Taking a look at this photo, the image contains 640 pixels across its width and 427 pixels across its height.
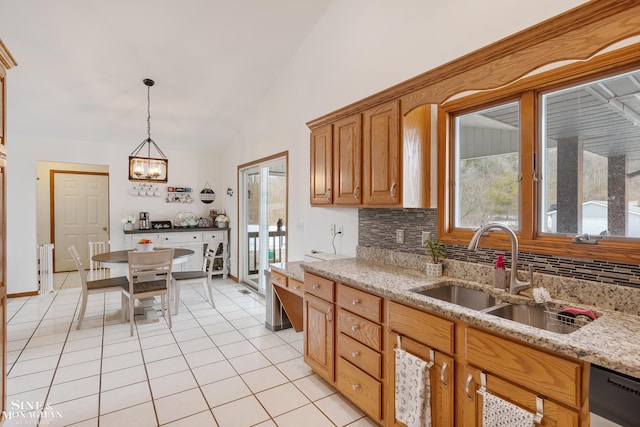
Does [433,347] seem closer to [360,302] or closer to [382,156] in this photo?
[360,302]

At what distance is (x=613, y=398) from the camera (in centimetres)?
105

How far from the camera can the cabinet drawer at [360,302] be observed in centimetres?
193

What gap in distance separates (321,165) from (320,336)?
4.70 feet

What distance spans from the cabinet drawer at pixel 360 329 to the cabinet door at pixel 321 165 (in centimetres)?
105

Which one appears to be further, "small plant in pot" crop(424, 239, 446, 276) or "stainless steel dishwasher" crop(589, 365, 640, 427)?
"small plant in pot" crop(424, 239, 446, 276)

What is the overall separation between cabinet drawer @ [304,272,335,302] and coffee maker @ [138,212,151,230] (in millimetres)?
4143

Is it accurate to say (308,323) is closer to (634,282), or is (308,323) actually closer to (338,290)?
(338,290)

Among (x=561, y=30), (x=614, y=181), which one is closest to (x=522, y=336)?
(x=614, y=181)

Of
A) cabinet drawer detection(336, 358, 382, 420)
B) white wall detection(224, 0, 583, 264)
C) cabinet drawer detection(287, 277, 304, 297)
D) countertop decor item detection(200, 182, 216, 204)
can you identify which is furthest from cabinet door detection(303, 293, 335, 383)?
countertop decor item detection(200, 182, 216, 204)

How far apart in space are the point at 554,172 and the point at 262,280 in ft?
12.9

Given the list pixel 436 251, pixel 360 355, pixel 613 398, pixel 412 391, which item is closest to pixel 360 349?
pixel 360 355

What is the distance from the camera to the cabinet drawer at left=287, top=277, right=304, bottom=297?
286cm

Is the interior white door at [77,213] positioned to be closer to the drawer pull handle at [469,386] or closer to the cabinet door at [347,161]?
the cabinet door at [347,161]

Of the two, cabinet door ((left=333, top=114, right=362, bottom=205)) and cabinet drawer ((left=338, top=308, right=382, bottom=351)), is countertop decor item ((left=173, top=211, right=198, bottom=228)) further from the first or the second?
cabinet drawer ((left=338, top=308, right=382, bottom=351))
